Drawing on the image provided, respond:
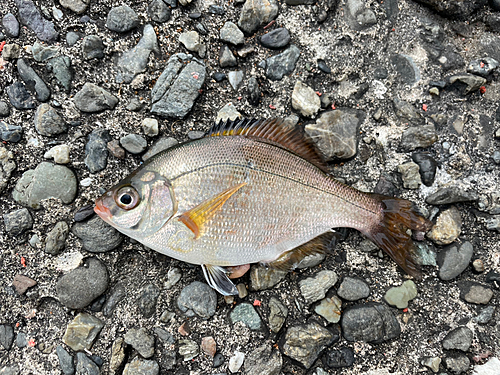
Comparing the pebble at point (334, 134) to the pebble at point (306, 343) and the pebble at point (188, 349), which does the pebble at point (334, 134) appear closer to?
the pebble at point (306, 343)

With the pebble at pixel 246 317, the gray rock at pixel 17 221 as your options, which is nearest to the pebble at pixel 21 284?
the gray rock at pixel 17 221

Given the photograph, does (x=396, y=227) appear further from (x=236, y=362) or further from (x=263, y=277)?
(x=236, y=362)

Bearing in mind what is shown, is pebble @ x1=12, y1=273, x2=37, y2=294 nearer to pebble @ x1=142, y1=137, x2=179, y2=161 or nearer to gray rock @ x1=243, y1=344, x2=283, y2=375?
pebble @ x1=142, y1=137, x2=179, y2=161

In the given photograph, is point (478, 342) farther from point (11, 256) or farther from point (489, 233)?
point (11, 256)

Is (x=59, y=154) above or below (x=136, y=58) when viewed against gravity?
below

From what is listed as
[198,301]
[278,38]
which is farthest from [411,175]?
[198,301]
